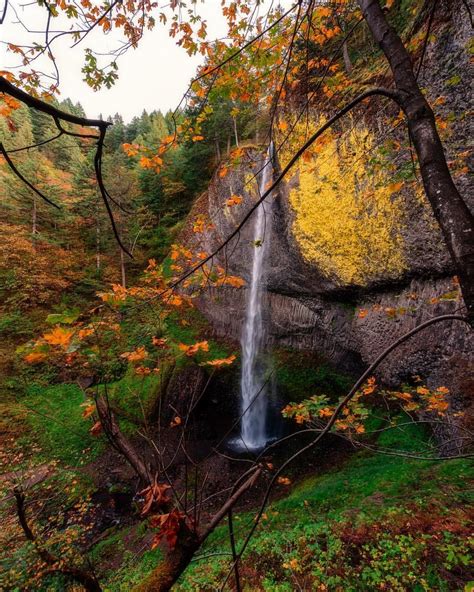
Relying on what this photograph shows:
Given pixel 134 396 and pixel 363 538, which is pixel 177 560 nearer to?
pixel 363 538

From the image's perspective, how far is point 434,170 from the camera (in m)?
1.13

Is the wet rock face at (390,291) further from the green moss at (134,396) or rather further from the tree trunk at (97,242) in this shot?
the tree trunk at (97,242)

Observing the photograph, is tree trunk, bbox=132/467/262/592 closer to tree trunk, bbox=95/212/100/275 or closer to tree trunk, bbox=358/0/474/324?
tree trunk, bbox=358/0/474/324

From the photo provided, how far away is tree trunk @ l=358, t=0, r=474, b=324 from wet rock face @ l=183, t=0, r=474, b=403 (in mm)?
1203

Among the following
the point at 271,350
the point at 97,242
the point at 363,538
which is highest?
the point at 97,242

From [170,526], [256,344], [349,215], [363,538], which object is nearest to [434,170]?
[170,526]

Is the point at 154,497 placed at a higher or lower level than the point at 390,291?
lower

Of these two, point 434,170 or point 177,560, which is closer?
point 434,170

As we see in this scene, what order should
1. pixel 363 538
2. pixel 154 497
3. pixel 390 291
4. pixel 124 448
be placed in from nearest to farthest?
pixel 154 497 < pixel 124 448 < pixel 363 538 < pixel 390 291

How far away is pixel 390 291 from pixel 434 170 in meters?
6.74

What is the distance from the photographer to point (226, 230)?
1321 centimetres

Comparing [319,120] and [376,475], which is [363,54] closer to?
[319,120]

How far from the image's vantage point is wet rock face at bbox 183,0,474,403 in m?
5.07

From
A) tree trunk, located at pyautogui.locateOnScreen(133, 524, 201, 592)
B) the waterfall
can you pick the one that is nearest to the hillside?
tree trunk, located at pyautogui.locateOnScreen(133, 524, 201, 592)
